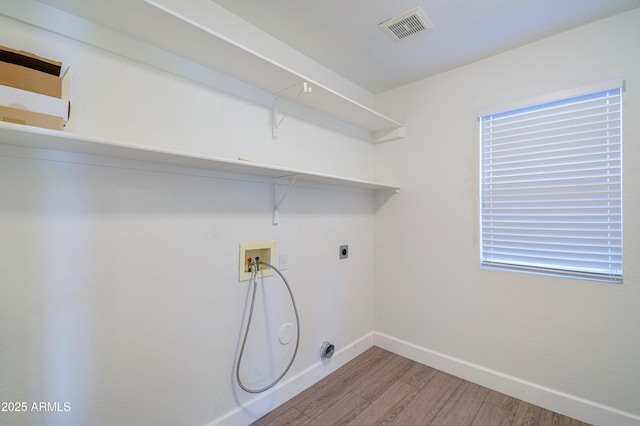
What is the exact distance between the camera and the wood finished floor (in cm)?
163

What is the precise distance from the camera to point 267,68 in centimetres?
143

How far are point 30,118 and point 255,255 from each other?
1122 mm

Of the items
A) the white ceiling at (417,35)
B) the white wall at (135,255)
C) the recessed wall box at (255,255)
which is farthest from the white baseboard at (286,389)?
the white ceiling at (417,35)

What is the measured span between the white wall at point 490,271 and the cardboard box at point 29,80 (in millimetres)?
2274

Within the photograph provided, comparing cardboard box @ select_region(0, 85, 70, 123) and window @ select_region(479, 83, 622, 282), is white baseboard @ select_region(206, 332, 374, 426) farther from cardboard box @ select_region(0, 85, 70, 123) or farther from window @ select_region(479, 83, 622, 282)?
cardboard box @ select_region(0, 85, 70, 123)

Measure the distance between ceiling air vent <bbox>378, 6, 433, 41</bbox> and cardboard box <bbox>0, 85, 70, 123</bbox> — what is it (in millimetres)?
1691

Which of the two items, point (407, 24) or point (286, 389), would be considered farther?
point (286, 389)

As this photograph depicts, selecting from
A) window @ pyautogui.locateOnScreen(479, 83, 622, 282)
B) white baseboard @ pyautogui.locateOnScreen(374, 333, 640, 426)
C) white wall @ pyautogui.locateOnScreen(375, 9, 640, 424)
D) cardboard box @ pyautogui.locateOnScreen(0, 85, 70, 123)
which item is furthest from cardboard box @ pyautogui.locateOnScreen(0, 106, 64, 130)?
white baseboard @ pyautogui.locateOnScreen(374, 333, 640, 426)

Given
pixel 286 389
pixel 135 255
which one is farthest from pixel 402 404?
pixel 135 255

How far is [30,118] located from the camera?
87 centimetres

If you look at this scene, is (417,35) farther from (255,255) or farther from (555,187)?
(255,255)

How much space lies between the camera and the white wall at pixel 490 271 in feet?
5.00

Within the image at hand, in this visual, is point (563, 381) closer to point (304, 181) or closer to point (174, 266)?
point (304, 181)

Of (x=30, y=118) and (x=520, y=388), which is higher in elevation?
(x=30, y=118)
